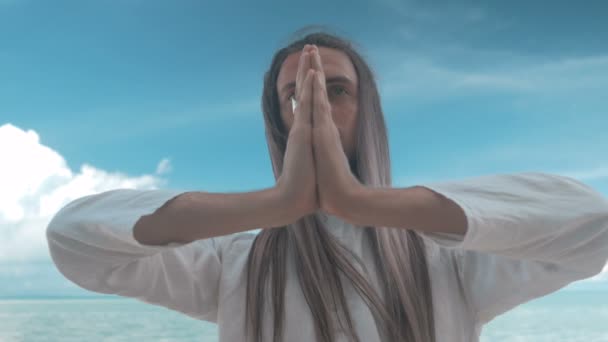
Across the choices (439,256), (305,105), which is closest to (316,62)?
(305,105)

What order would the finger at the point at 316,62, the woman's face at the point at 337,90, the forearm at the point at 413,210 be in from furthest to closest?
the woman's face at the point at 337,90 → the finger at the point at 316,62 → the forearm at the point at 413,210

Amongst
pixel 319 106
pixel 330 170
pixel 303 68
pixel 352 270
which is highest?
pixel 303 68

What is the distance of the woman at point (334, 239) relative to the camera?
1183 mm

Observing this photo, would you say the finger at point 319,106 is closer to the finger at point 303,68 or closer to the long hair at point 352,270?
the finger at point 303,68

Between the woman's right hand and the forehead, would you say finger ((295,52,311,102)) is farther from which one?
the forehead

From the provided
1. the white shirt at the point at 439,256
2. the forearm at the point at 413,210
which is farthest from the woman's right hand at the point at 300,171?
the white shirt at the point at 439,256

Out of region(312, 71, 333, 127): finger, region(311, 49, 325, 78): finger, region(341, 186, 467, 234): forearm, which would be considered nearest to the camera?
region(341, 186, 467, 234): forearm

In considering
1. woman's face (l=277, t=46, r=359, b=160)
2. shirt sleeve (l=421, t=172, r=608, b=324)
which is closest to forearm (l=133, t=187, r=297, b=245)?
shirt sleeve (l=421, t=172, r=608, b=324)

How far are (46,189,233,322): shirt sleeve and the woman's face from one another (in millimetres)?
565

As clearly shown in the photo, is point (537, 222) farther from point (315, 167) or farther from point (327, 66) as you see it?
point (327, 66)

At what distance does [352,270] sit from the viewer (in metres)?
1.52

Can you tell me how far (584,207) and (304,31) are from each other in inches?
45.8

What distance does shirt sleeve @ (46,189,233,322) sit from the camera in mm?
1202

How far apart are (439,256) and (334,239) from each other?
0.31 meters
